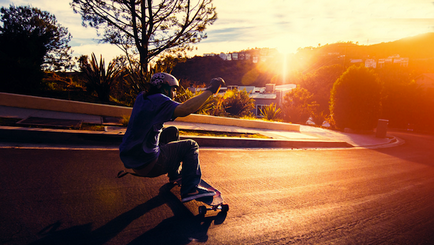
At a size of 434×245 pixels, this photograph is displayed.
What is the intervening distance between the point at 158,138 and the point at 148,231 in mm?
1037

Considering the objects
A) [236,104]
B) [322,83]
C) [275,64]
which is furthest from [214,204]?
[275,64]

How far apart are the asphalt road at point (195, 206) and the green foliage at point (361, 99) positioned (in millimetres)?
12120

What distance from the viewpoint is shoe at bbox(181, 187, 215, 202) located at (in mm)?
3109

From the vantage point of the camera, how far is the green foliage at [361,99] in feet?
53.3

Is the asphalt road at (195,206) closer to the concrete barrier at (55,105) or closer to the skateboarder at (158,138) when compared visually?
the skateboarder at (158,138)

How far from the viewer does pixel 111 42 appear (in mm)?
13336

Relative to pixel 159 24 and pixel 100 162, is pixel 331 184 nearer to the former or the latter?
pixel 100 162

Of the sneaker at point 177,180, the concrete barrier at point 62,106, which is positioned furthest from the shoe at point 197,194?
the concrete barrier at point 62,106

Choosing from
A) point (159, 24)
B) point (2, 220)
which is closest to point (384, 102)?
point (159, 24)

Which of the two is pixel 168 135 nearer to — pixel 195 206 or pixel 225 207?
pixel 195 206

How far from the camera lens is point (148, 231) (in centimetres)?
264

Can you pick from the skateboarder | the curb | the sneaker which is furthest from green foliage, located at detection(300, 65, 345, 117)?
the skateboarder

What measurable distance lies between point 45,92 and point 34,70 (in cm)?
101

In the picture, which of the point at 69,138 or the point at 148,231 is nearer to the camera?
the point at 148,231
